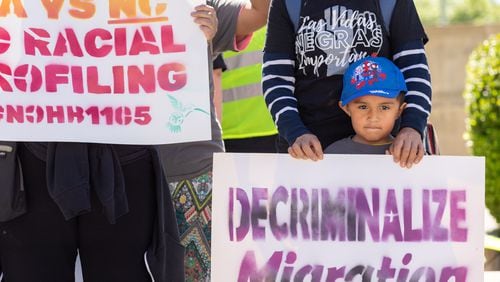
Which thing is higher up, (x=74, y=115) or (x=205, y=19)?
(x=205, y=19)

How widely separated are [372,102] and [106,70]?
0.94 metres

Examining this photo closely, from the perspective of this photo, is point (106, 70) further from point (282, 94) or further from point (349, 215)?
point (349, 215)

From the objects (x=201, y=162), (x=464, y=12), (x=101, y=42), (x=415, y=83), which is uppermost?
(x=464, y=12)

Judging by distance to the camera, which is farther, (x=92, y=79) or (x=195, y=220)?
(x=195, y=220)

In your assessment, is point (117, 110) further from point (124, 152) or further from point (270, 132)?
point (270, 132)

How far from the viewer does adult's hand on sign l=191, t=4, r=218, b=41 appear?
12.3 ft

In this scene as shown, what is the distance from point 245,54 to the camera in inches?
198

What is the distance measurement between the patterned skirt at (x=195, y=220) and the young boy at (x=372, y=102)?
2.21 feet

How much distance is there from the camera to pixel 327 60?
→ 3654mm

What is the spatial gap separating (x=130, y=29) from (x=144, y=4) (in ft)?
0.34

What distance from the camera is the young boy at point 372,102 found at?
3541 mm

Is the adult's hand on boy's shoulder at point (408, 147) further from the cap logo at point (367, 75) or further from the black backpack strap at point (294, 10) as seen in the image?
the black backpack strap at point (294, 10)

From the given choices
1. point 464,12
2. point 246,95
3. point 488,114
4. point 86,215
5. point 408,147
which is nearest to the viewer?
point 408,147

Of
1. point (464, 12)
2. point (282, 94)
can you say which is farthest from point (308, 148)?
point (464, 12)
